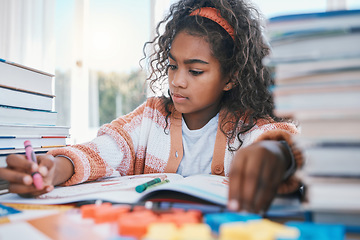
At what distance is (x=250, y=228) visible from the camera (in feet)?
0.86

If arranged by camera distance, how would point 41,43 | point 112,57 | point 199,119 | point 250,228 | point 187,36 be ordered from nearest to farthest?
point 250,228 < point 187,36 < point 199,119 < point 41,43 < point 112,57

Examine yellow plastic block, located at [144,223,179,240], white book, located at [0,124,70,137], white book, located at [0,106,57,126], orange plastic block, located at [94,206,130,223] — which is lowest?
orange plastic block, located at [94,206,130,223]

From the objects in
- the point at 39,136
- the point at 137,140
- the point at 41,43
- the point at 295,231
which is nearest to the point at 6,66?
the point at 39,136

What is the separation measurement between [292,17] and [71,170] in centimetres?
50

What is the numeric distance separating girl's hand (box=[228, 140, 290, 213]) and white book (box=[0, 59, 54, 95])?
1.77 ft

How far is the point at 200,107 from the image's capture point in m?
0.91

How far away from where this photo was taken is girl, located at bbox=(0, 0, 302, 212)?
0.84 meters

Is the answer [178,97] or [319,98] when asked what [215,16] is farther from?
[319,98]

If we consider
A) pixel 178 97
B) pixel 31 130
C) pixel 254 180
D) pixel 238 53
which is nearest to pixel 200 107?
pixel 178 97

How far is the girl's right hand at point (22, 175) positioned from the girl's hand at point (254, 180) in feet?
1.10

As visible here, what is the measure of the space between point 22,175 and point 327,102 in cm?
46

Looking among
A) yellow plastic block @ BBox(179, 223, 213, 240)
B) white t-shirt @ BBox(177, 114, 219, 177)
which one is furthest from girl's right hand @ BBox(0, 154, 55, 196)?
white t-shirt @ BBox(177, 114, 219, 177)

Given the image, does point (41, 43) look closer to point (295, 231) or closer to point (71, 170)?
point (71, 170)

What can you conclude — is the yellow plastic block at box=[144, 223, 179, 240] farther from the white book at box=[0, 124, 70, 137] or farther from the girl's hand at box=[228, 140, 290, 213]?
Answer: the white book at box=[0, 124, 70, 137]
